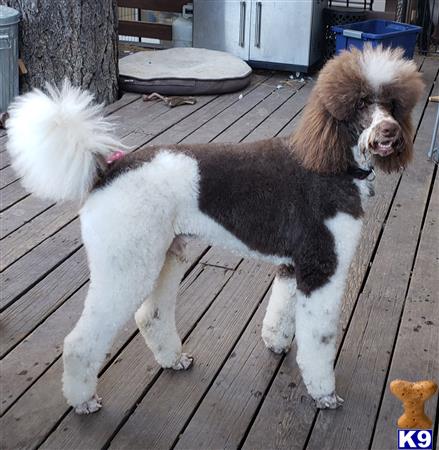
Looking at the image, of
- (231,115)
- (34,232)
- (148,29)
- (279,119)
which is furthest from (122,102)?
(34,232)

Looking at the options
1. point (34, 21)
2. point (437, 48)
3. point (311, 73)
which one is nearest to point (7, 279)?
point (34, 21)

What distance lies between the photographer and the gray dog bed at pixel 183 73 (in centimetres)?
495

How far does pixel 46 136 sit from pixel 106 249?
33cm

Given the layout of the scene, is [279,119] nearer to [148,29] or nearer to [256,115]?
[256,115]

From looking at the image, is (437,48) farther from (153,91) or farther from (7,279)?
(7,279)

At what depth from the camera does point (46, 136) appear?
1845mm

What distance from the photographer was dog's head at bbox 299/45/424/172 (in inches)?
72.9

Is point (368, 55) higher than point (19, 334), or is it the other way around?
point (368, 55)

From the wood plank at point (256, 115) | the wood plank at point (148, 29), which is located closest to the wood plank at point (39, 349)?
the wood plank at point (256, 115)

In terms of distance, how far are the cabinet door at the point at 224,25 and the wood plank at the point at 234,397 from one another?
11.6ft

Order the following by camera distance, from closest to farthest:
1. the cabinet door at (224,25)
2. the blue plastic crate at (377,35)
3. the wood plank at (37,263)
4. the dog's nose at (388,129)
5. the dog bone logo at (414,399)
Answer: the dog's nose at (388,129) → the dog bone logo at (414,399) → the wood plank at (37,263) → the blue plastic crate at (377,35) → the cabinet door at (224,25)

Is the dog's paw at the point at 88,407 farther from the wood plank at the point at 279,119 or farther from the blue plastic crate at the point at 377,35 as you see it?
the blue plastic crate at the point at 377,35

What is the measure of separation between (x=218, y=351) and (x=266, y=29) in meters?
3.65

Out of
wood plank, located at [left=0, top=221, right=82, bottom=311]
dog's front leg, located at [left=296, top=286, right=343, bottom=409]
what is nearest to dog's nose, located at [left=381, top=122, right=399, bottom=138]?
dog's front leg, located at [left=296, top=286, right=343, bottom=409]
